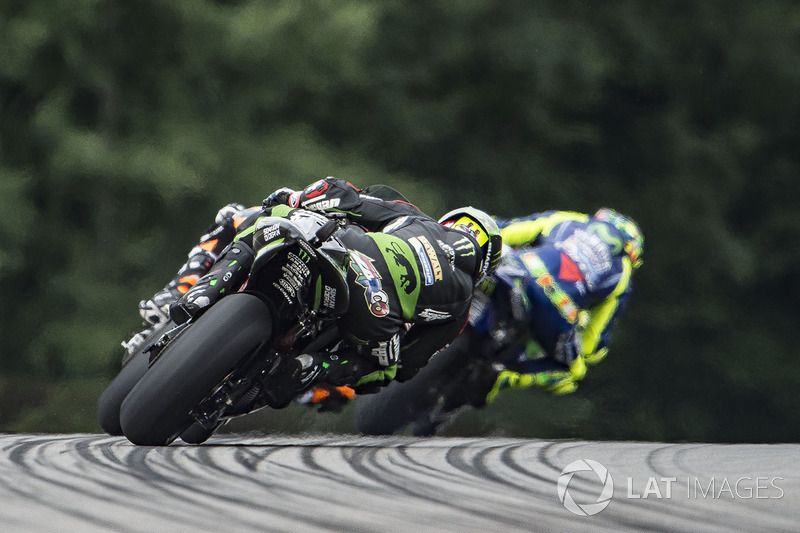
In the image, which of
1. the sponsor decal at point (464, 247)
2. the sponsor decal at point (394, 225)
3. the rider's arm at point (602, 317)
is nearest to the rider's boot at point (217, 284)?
the sponsor decal at point (394, 225)

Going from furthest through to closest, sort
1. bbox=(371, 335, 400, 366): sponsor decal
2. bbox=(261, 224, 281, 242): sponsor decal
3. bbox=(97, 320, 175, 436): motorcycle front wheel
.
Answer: bbox=(97, 320, 175, 436): motorcycle front wheel, bbox=(371, 335, 400, 366): sponsor decal, bbox=(261, 224, 281, 242): sponsor decal

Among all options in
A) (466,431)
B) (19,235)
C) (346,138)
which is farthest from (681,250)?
(466,431)

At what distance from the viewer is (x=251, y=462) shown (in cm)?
420

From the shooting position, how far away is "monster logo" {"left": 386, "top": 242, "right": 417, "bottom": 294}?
15.9 feet

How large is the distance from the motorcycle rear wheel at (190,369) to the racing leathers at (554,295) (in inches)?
75.5

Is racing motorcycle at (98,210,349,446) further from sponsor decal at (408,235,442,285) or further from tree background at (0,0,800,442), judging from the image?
tree background at (0,0,800,442)

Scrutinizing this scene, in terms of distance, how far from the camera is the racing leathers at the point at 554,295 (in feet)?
19.7

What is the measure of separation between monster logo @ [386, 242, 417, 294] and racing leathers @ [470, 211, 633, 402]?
3.83 ft

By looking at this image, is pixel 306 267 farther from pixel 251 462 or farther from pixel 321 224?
pixel 251 462

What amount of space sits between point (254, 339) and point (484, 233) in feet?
4.80

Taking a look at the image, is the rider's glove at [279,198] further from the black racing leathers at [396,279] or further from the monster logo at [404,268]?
the monster logo at [404,268]

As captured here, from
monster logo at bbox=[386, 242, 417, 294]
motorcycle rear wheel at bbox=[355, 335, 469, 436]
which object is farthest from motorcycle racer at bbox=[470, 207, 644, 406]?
monster logo at bbox=[386, 242, 417, 294]

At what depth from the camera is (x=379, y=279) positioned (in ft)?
15.6

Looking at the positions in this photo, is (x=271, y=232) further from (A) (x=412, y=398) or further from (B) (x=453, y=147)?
(B) (x=453, y=147)
